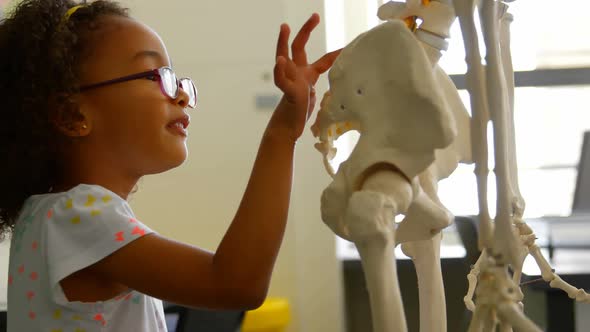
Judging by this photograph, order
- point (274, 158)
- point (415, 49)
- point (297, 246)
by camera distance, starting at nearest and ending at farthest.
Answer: point (415, 49) < point (274, 158) < point (297, 246)

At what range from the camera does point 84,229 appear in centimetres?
80

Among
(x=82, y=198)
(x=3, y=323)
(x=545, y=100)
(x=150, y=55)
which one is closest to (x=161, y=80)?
(x=150, y=55)

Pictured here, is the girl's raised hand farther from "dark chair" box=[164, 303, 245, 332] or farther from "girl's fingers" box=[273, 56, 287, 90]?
"dark chair" box=[164, 303, 245, 332]

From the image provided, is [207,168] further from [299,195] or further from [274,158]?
[274,158]

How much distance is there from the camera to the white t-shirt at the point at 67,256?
31.2 inches

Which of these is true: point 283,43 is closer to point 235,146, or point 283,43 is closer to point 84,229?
point 84,229

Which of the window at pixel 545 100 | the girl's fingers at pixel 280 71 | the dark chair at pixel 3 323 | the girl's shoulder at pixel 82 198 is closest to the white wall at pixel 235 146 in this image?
the window at pixel 545 100

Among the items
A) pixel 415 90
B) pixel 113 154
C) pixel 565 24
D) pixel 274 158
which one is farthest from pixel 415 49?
pixel 565 24

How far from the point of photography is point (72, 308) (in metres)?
0.82

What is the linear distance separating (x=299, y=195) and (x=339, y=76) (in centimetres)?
184

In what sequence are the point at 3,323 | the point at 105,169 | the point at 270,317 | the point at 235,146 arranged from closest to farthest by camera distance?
the point at 105,169 → the point at 3,323 → the point at 270,317 → the point at 235,146

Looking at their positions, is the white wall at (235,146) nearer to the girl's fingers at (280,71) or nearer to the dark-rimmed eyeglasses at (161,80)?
the dark-rimmed eyeglasses at (161,80)

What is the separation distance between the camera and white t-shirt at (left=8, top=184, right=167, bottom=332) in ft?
2.60

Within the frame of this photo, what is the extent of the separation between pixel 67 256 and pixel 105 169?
0.35 ft
